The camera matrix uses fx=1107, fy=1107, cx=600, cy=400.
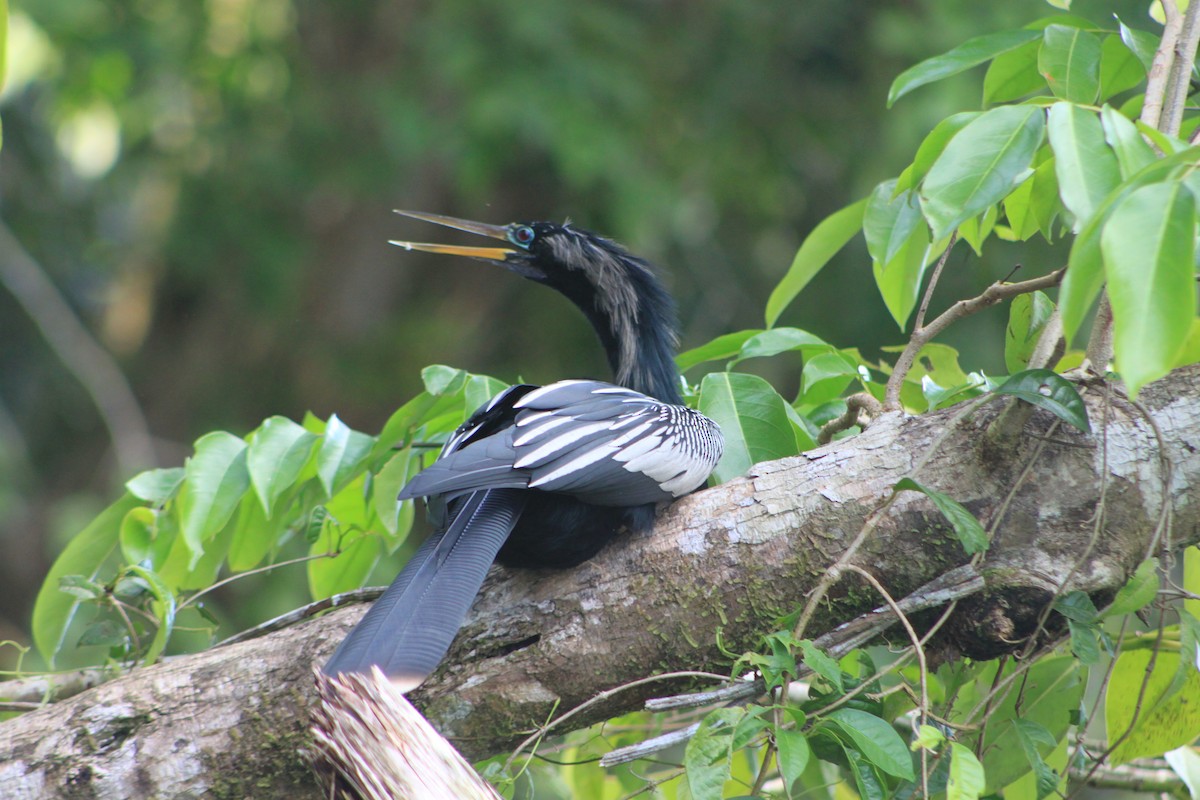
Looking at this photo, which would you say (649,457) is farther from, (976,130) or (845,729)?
(976,130)

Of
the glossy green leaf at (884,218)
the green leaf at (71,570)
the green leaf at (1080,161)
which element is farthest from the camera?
the green leaf at (71,570)

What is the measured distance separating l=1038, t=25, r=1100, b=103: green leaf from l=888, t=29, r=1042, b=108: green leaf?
7 cm

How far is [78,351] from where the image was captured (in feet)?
18.6

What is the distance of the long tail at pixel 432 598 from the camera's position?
160cm

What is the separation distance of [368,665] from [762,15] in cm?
535

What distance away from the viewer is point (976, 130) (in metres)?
1.51

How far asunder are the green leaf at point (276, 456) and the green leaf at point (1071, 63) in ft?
5.03

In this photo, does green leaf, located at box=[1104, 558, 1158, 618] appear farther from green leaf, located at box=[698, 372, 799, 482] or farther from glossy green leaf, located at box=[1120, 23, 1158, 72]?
Answer: glossy green leaf, located at box=[1120, 23, 1158, 72]

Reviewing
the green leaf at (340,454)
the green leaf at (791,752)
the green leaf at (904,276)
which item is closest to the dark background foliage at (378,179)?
the green leaf at (904,276)

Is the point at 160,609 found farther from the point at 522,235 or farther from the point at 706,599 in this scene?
the point at 522,235

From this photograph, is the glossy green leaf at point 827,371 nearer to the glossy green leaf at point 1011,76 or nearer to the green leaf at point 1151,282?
the glossy green leaf at point 1011,76

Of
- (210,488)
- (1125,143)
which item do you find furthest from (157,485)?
(1125,143)

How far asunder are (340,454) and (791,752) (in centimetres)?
113

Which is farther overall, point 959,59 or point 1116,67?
point 1116,67
